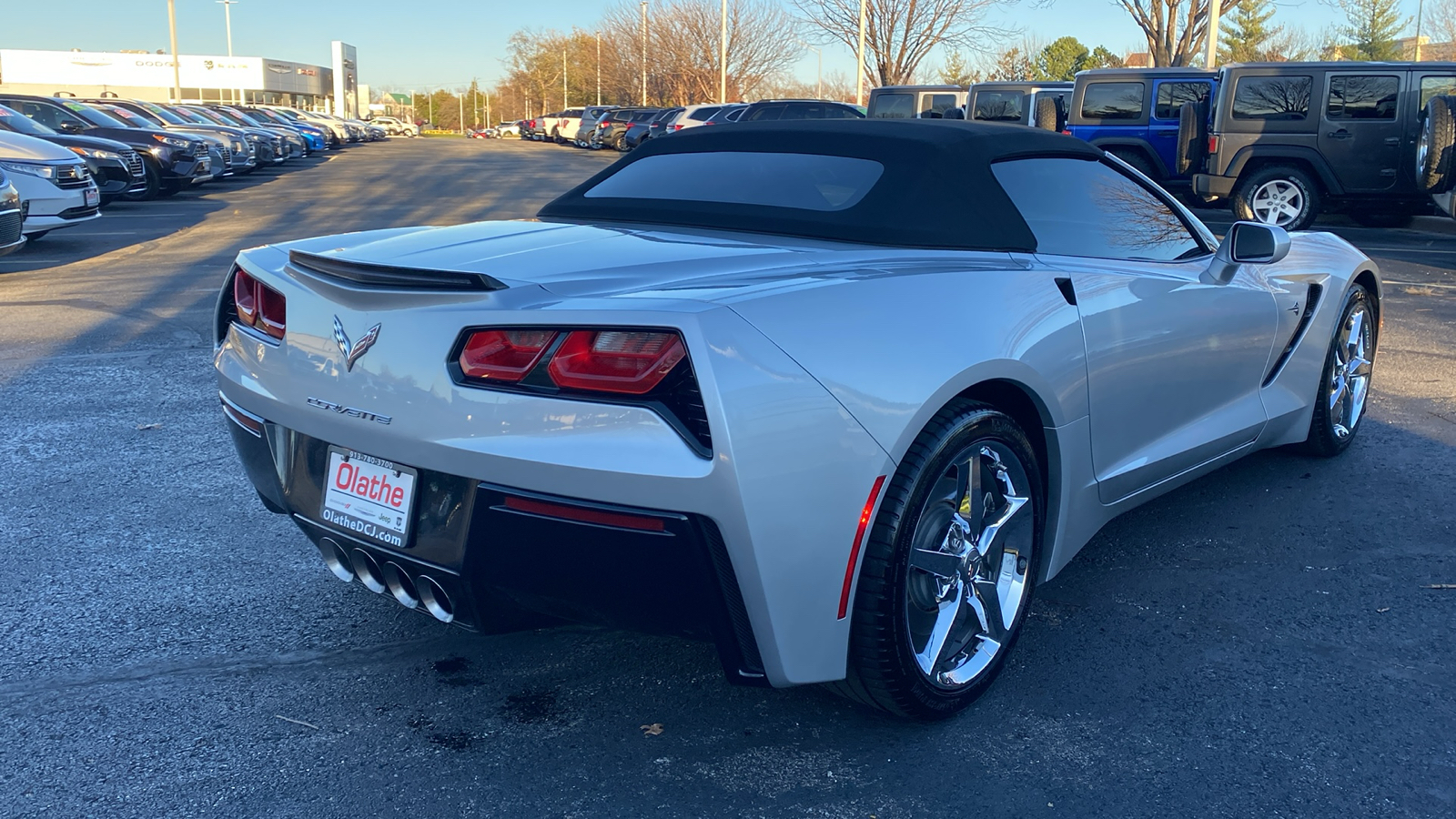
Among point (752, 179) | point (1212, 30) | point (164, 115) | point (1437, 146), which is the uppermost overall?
point (1212, 30)

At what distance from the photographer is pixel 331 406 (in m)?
2.46

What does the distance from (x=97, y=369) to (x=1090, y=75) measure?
1404 cm

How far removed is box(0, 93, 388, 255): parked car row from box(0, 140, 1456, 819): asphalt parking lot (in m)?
7.84

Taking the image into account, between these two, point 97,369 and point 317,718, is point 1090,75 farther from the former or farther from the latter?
point 317,718

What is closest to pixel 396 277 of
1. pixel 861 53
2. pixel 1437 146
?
pixel 1437 146

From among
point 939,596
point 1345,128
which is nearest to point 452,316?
point 939,596

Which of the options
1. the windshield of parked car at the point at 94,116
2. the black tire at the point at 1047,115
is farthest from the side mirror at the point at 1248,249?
the windshield of parked car at the point at 94,116

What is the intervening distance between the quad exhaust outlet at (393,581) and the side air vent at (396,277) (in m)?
0.57

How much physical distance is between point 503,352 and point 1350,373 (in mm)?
3938

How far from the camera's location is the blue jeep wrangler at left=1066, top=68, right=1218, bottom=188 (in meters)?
16.2

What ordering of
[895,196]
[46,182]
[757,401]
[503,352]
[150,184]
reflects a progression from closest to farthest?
[757,401]
[503,352]
[895,196]
[46,182]
[150,184]

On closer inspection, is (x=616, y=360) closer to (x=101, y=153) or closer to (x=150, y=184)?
Result: (x=101, y=153)

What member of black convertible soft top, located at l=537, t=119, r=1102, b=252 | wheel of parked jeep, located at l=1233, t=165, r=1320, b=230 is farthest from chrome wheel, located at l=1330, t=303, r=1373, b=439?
wheel of parked jeep, located at l=1233, t=165, r=1320, b=230

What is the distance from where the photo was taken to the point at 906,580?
246cm
